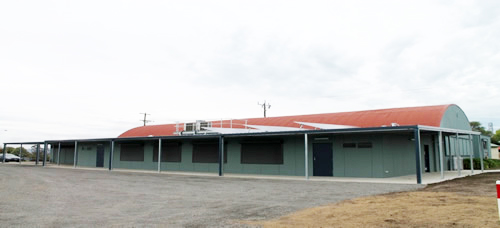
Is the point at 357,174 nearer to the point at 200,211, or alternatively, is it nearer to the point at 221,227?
the point at 200,211

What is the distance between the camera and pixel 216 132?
74.0ft

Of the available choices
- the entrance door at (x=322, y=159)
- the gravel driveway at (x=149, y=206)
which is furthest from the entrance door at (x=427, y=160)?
the gravel driveway at (x=149, y=206)

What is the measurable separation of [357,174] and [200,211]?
12009 mm

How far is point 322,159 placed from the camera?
753 inches

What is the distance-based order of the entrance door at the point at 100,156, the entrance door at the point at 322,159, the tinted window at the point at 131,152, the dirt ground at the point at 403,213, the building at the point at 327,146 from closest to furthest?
the dirt ground at the point at 403,213, the building at the point at 327,146, the entrance door at the point at 322,159, the tinted window at the point at 131,152, the entrance door at the point at 100,156

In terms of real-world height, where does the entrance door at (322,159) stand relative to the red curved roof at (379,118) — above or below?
below

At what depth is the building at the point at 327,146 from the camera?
699 inches

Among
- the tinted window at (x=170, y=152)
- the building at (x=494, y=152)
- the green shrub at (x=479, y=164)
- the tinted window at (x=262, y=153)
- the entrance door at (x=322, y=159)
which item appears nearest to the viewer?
the entrance door at (x=322, y=159)

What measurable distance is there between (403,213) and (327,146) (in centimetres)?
1178

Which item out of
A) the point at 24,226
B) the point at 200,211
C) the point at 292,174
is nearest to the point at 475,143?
the point at 292,174

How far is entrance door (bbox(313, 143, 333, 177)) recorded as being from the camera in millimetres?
18938

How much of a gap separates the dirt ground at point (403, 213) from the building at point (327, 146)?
5.92 meters

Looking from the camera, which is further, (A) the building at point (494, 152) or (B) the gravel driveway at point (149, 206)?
(A) the building at point (494, 152)

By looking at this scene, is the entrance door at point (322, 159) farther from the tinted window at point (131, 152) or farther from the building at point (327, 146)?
the tinted window at point (131, 152)
